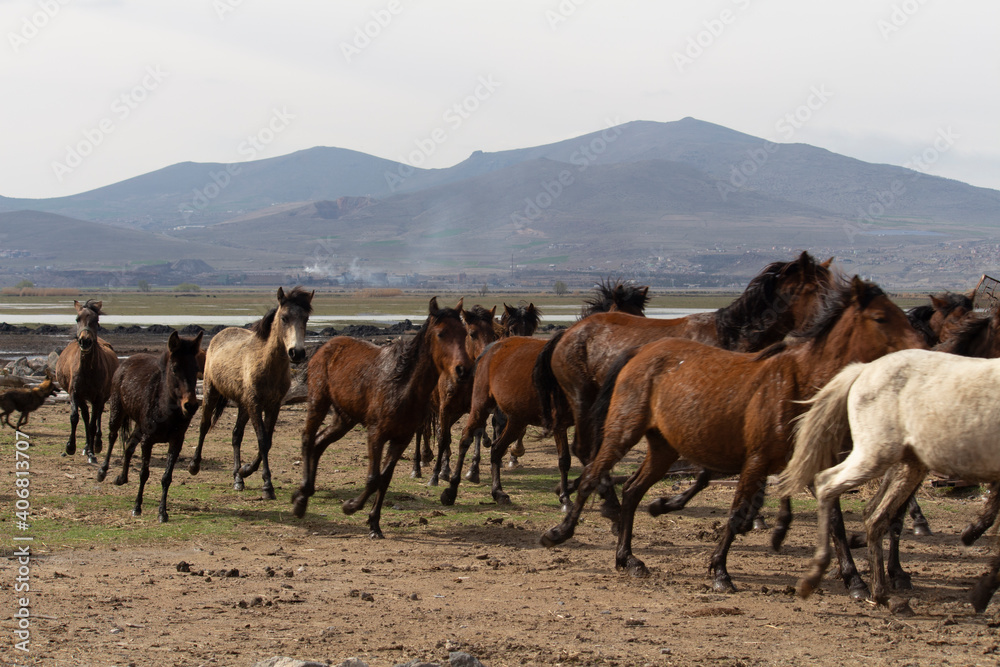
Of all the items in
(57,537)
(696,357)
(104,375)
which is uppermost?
(696,357)

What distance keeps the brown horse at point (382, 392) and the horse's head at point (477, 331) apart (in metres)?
2.31

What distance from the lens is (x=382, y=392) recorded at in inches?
389

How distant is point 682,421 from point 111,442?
25.2 ft

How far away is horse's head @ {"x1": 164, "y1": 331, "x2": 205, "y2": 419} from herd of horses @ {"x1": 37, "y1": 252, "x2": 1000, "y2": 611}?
3cm

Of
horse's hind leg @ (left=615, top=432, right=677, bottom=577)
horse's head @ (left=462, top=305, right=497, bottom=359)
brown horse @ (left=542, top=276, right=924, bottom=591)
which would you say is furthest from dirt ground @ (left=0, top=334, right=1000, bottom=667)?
horse's head @ (left=462, top=305, right=497, bottom=359)

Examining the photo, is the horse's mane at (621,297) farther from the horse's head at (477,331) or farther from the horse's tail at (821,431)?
the horse's tail at (821,431)

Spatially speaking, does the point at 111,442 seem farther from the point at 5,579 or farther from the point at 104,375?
the point at 5,579

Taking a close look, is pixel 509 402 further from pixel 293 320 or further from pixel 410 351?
pixel 293 320

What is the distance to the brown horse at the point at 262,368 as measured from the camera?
37.4 feet

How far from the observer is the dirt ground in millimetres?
5773

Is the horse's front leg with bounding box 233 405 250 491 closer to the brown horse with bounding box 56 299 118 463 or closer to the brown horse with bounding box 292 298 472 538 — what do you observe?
the brown horse with bounding box 292 298 472 538

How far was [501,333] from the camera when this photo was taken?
631 inches

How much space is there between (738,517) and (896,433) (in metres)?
1.39

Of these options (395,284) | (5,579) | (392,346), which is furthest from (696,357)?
(395,284)
